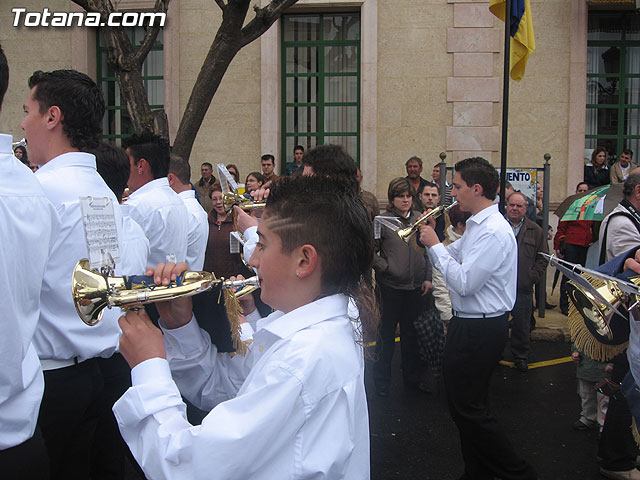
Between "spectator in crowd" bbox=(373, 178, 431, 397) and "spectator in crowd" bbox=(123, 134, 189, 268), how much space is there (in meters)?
2.14

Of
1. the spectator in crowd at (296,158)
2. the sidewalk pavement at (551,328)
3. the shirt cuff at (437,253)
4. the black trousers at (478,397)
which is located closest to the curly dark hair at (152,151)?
the shirt cuff at (437,253)

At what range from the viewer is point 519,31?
303 inches

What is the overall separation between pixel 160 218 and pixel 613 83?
1047cm

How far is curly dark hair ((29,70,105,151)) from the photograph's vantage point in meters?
2.69

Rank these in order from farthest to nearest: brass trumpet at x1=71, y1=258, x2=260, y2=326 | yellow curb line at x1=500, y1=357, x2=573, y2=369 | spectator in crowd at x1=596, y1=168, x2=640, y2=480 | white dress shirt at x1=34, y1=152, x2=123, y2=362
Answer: yellow curb line at x1=500, y1=357, x2=573, y2=369, spectator in crowd at x1=596, y1=168, x2=640, y2=480, white dress shirt at x1=34, y1=152, x2=123, y2=362, brass trumpet at x1=71, y1=258, x2=260, y2=326

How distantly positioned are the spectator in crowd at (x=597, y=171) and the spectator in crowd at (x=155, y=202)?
8.81 metres

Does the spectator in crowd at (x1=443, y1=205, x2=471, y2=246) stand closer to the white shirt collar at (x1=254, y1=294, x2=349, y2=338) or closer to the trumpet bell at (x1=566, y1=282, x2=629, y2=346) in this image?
the trumpet bell at (x1=566, y1=282, x2=629, y2=346)

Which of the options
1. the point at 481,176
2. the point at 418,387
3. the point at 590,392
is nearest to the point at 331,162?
the point at 481,176

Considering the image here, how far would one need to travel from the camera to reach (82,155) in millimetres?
2707

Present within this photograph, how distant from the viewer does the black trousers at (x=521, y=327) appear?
643 centimetres

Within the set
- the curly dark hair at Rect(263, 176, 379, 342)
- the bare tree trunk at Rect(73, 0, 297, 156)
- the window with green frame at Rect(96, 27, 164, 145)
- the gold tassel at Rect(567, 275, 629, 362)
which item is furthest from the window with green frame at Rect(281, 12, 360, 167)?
the curly dark hair at Rect(263, 176, 379, 342)

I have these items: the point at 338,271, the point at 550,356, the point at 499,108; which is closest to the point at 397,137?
the point at 499,108

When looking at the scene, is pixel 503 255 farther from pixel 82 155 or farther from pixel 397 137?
pixel 397 137

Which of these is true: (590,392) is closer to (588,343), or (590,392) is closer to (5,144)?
(588,343)
